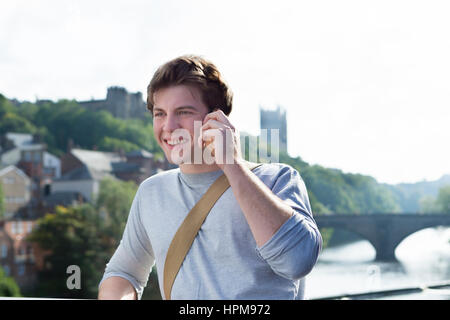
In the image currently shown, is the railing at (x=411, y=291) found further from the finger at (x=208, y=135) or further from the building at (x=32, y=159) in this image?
the building at (x=32, y=159)

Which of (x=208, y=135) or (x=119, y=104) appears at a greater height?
(x=119, y=104)

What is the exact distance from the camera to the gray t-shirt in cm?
50

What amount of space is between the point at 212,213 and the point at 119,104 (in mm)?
27826

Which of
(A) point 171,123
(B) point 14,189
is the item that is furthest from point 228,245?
(B) point 14,189

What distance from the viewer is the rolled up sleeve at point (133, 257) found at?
63 cm

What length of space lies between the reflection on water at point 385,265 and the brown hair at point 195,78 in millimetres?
8855

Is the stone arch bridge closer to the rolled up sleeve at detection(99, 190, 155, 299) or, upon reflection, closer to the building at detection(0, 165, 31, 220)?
the rolled up sleeve at detection(99, 190, 155, 299)

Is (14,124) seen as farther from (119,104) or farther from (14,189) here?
(119,104)

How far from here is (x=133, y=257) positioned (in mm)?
636

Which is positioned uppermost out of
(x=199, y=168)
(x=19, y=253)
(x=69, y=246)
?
(x=199, y=168)

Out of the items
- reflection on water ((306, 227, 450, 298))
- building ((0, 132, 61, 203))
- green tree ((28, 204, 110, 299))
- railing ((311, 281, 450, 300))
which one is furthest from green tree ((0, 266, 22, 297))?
railing ((311, 281, 450, 300))

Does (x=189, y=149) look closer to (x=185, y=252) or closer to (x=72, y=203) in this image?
(x=185, y=252)
